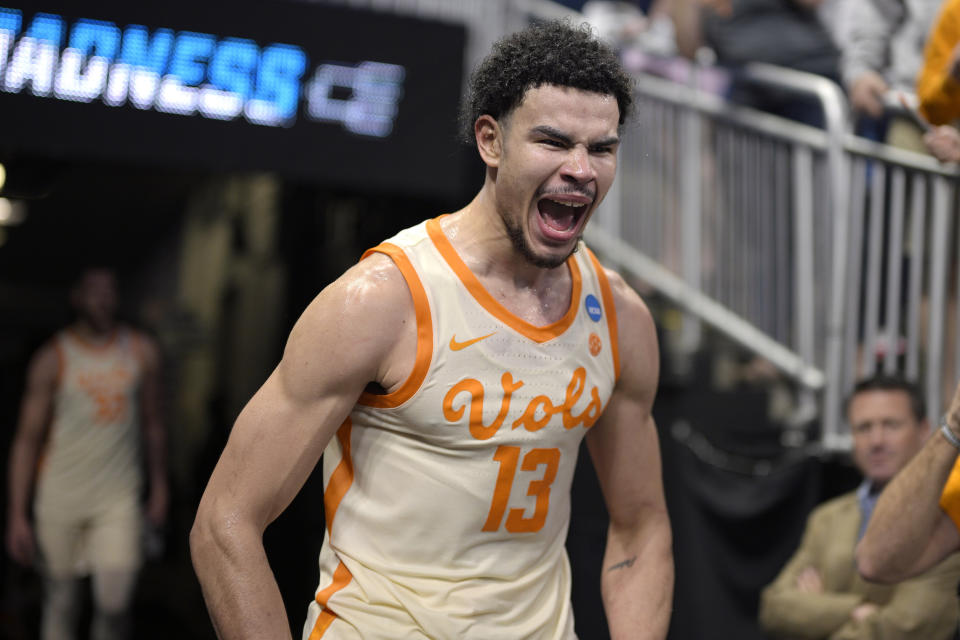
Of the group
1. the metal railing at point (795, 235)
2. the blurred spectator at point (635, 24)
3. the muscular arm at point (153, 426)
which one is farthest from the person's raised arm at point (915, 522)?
the muscular arm at point (153, 426)

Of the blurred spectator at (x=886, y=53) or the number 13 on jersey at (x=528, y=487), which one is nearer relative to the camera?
the number 13 on jersey at (x=528, y=487)

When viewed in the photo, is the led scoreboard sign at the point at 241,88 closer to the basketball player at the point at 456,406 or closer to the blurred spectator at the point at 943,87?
the blurred spectator at the point at 943,87

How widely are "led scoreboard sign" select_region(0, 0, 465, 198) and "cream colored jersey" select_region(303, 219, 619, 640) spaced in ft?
11.7

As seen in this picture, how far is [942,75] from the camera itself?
3.34 m

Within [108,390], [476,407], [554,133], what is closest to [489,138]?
[554,133]

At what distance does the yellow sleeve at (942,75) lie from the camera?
10.9 ft

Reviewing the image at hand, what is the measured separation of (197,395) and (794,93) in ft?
32.8

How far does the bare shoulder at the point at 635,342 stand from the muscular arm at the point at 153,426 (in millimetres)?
4366

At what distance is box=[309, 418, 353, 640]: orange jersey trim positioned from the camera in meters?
2.28

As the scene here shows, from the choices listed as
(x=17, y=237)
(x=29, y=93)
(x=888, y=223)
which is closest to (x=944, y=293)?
(x=888, y=223)

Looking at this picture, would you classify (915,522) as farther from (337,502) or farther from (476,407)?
(337,502)

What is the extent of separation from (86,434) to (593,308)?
4461mm

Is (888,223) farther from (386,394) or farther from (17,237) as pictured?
(17,237)

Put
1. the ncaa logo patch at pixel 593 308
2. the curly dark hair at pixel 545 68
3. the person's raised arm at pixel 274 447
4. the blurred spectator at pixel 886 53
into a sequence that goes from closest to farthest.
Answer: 1. the person's raised arm at pixel 274 447
2. the curly dark hair at pixel 545 68
3. the ncaa logo patch at pixel 593 308
4. the blurred spectator at pixel 886 53
